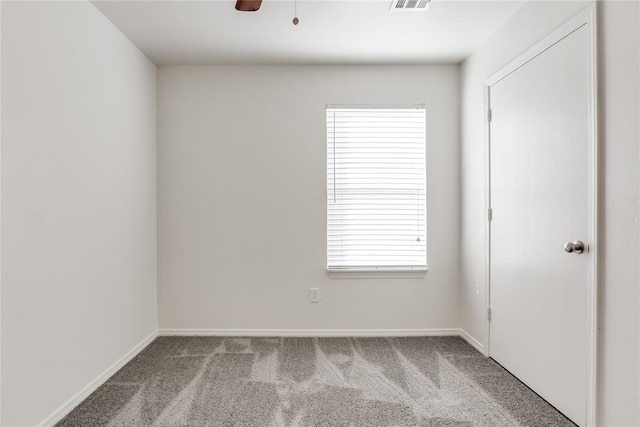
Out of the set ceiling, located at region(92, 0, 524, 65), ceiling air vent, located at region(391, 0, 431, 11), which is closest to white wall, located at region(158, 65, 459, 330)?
ceiling, located at region(92, 0, 524, 65)

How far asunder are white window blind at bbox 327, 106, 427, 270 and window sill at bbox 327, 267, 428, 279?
0.03 metres

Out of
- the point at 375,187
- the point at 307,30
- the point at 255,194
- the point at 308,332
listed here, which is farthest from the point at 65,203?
the point at 375,187

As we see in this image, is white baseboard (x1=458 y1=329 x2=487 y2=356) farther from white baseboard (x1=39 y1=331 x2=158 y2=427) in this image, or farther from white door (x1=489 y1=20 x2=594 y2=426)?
white baseboard (x1=39 y1=331 x2=158 y2=427)

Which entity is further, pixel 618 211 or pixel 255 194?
pixel 255 194

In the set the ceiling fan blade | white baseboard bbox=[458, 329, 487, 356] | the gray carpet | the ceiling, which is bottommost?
the gray carpet

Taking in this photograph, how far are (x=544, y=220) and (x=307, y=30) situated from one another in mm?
2126

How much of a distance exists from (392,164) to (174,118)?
209 centimetres

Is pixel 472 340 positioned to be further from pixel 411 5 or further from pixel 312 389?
pixel 411 5

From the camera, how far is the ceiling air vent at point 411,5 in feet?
8.33

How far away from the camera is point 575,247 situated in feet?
6.82

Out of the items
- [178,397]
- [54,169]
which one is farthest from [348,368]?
[54,169]

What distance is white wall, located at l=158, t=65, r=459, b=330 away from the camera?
145 inches

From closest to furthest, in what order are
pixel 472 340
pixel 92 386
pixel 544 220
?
pixel 544 220
pixel 92 386
pixel 472 340

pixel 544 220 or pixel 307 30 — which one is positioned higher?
pixel 307 30
